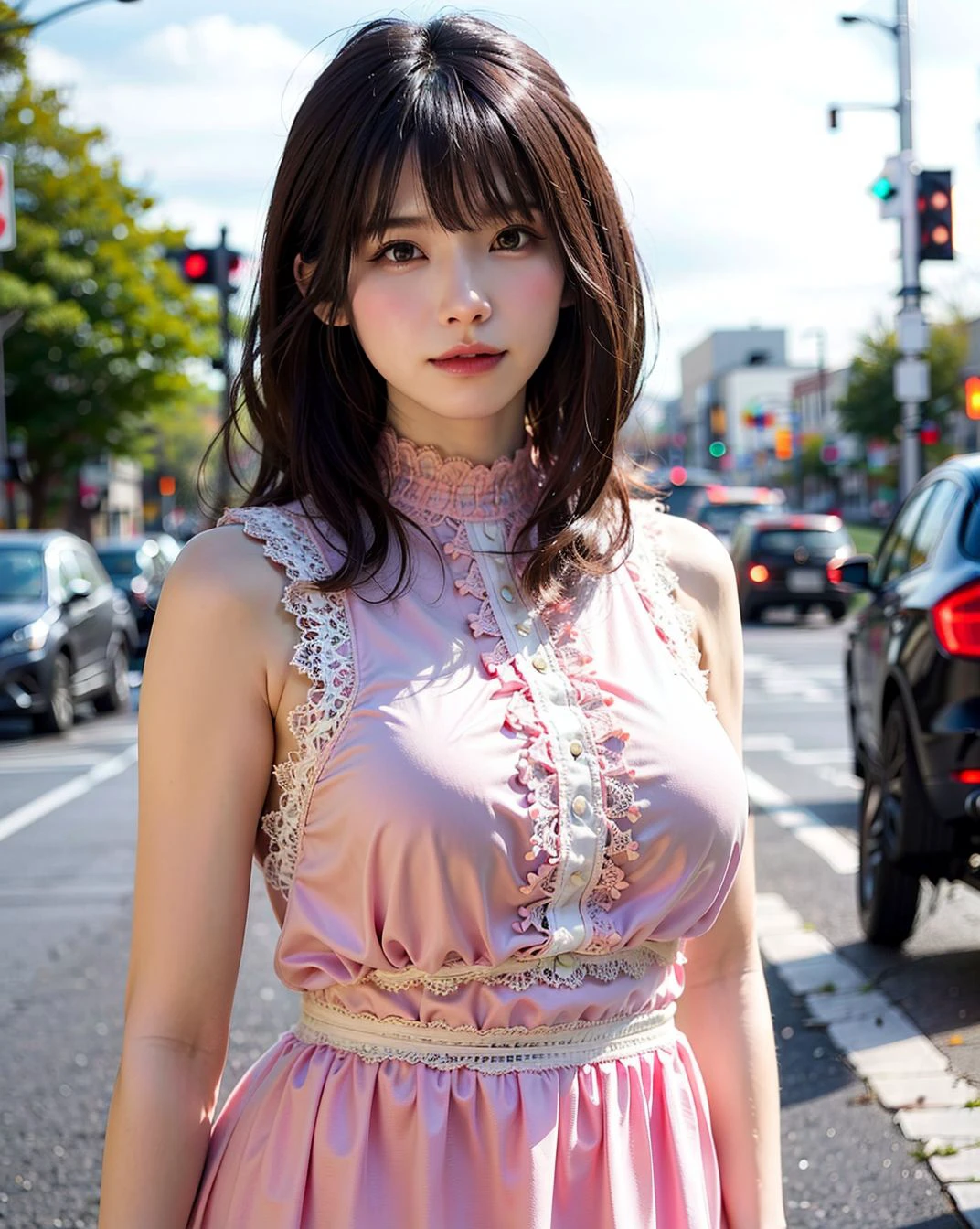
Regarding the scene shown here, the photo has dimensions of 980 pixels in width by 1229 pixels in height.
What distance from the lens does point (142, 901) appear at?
1796mm

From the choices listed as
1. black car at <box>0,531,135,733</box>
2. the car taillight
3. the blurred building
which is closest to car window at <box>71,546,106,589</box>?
black car at <box>0,531,135,733</box>

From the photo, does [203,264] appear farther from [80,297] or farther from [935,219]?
[80,297]

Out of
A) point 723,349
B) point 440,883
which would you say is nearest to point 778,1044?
point 440,883

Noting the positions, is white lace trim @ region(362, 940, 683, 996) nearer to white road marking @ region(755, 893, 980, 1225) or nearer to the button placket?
the button placket

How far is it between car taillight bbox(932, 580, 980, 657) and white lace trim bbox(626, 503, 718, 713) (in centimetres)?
364

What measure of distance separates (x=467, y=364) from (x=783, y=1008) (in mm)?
Result: 4276

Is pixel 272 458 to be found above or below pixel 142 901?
above

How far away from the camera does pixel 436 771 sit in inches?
70.4

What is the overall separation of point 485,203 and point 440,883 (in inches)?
29.2

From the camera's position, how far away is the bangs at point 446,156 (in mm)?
1896

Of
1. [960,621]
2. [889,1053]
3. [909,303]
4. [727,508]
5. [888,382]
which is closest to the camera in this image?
[889,1053]

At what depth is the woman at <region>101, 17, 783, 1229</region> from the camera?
70.3 inches

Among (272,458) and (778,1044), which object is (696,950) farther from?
(778,1044)

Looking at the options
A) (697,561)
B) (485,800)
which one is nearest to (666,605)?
(697,561)
